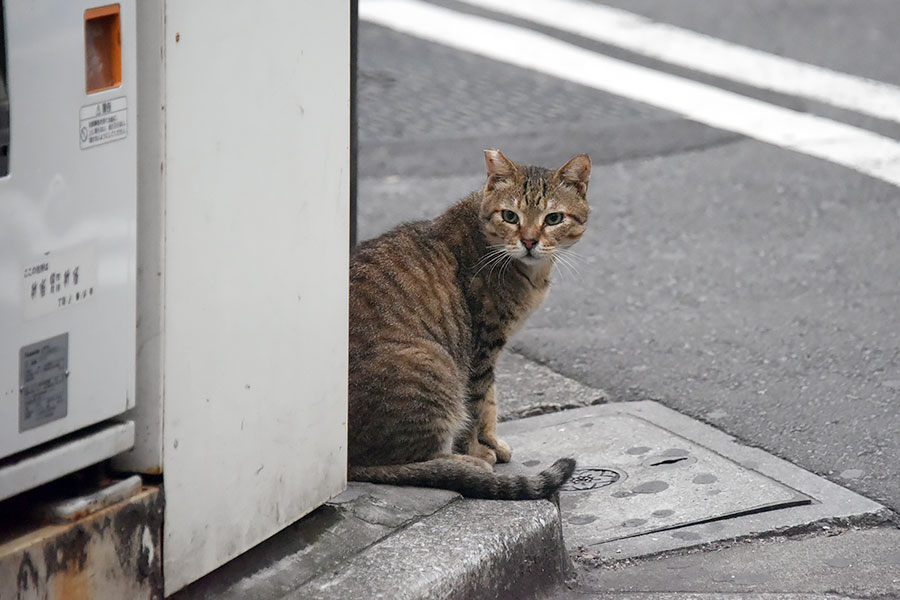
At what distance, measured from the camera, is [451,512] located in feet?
10.1

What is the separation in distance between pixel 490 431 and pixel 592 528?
1.72ft

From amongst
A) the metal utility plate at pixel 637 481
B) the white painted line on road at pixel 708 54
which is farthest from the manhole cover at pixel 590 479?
the white painted line on road at pixel 708 54

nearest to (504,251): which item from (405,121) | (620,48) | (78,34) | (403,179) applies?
(78,34)

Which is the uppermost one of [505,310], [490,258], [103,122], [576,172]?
[103,122]

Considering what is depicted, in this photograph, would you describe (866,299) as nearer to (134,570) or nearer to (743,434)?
(743,434)

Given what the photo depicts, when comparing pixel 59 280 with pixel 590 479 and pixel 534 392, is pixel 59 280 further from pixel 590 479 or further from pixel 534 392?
pixel 534 392

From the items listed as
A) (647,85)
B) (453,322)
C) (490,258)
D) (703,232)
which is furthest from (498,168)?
(647,85)

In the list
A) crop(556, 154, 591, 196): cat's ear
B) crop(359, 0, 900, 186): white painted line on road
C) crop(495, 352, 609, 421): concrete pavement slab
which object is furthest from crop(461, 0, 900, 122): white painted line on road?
crop(556, 154, 591, 196): cat's ear

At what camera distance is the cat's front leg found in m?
3.88

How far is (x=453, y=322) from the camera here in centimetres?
375

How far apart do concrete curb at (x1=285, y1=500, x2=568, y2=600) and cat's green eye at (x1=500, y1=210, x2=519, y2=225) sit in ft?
3.59

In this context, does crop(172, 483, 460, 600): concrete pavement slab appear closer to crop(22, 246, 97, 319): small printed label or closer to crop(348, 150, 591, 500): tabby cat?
crop(348, 150, 591, 500): tabby cat

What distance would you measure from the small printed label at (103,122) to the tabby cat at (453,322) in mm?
1330

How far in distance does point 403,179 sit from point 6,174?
4616 millimetres
